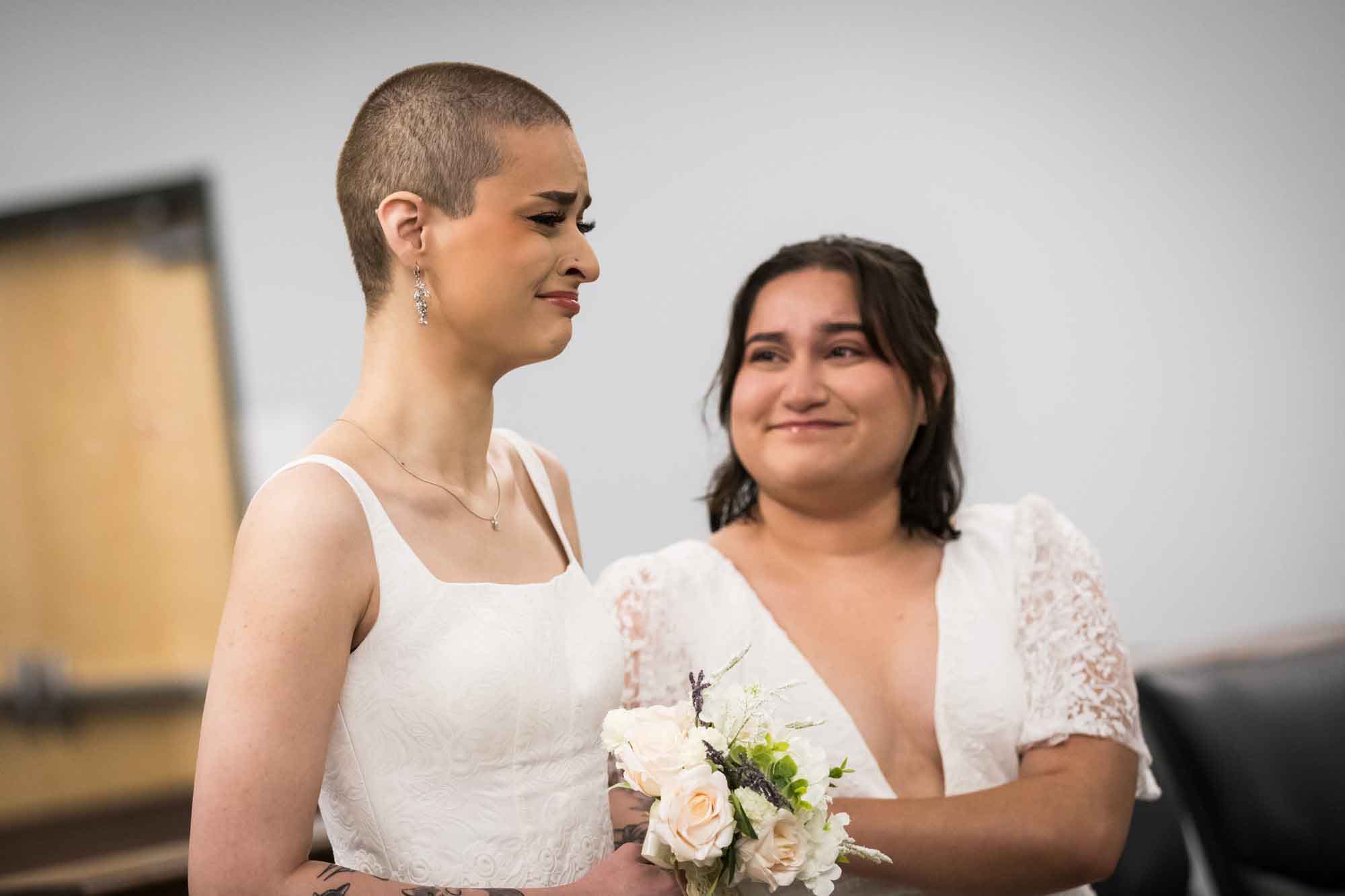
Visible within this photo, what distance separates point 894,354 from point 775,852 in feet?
3.41

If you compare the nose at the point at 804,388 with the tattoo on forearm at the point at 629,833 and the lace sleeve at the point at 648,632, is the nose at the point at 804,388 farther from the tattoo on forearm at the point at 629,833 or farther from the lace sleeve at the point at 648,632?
the tattoo on forearm at the point at 629,833

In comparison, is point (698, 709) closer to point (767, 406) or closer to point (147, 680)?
point (767, 406)

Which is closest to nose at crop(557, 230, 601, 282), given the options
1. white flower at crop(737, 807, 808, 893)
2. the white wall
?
white flower at crop(737, 807, 808, 893)

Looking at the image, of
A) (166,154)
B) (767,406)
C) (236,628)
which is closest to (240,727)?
(236,628)

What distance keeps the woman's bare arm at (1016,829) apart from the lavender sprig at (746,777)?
51 cm

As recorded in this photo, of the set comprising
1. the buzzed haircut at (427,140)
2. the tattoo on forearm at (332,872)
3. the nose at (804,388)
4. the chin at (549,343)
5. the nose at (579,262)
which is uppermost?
the buzzed haircut at (427,140)

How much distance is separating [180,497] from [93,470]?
0.83ft

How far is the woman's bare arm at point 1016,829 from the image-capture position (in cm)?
178

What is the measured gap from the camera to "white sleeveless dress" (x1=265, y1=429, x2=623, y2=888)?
1.28 meters

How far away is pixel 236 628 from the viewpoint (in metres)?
1.15

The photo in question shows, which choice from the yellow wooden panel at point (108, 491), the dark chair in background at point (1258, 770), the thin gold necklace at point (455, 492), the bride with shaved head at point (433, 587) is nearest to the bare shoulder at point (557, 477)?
the thin gold necklace at point (455, 492)

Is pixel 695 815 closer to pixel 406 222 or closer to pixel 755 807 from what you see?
pixel 755 807

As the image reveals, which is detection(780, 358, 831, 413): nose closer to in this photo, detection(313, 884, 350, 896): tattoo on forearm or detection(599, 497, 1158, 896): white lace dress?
detection(599, 497, 1158, 896): white lace dress

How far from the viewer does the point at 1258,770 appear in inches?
109
